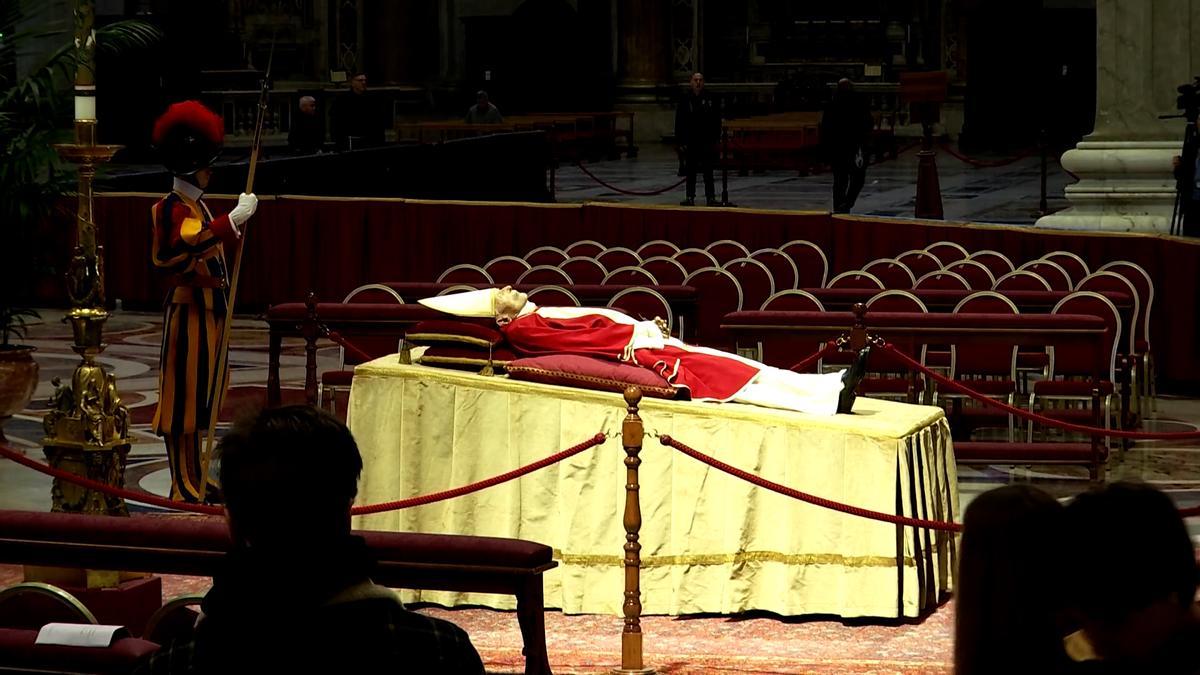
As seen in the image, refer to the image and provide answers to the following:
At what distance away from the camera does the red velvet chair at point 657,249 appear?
1391 centimetres

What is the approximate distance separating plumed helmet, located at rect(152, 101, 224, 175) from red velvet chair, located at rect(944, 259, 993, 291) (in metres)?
5.49

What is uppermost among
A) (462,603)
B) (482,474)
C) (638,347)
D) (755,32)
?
(755,32)

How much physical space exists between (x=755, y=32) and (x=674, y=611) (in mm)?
28530

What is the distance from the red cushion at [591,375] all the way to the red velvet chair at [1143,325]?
4.71 metres

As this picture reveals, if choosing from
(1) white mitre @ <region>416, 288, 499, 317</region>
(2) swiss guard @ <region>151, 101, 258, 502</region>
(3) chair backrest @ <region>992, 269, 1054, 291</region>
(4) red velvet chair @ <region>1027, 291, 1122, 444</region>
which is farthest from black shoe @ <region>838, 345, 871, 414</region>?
(3) chair backrest @ <region>992, 269, 1054, 291</region>

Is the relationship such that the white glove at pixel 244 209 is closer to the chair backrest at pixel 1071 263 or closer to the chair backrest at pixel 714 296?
the chair backrest at pixel 714 296

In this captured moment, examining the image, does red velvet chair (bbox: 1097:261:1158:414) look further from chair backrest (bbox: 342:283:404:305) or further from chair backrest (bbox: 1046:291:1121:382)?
chair backrest (bbox: 342:283:404:305)

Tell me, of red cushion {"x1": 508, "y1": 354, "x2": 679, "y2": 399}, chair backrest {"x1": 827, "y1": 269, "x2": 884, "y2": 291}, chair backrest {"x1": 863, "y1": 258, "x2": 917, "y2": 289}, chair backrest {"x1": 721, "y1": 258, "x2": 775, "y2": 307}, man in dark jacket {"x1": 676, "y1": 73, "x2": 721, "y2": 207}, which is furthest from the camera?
man in dark jacket {"x1": 676, "y1": 73, "x2": 721, "y2": 207}

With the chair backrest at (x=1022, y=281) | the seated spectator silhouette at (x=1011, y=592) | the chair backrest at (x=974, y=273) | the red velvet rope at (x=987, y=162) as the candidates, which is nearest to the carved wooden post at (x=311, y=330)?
the chair backrest at (x=1022, y=281)

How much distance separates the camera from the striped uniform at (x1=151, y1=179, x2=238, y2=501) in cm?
831

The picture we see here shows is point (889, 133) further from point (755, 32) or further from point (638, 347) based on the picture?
point (638, 347)

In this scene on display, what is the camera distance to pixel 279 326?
10.1 m

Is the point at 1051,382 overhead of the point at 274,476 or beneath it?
beneath

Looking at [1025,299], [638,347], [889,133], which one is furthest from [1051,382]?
[889,133]
